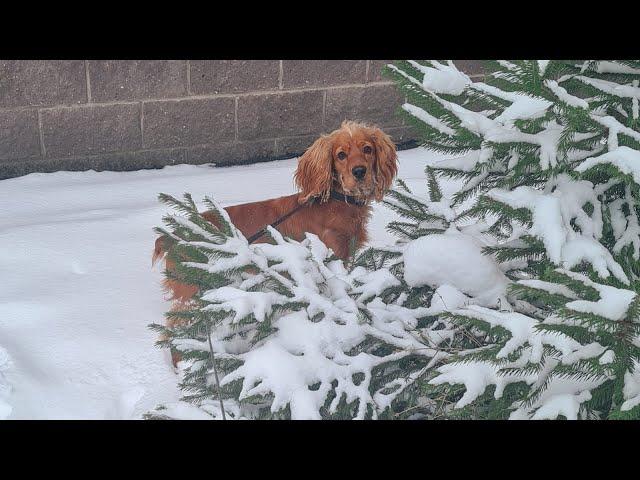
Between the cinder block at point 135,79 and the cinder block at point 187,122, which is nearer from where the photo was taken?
the cinder block at point 135,79

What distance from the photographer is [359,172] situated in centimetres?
346

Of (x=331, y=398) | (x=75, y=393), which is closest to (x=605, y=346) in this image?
(x=331, y=398)

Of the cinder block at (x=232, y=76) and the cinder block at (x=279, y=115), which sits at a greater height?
the cinder block at (x=232, y=76)

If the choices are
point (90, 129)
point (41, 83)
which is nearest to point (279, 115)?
point (90, 129)

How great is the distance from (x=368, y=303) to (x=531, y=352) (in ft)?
1.98

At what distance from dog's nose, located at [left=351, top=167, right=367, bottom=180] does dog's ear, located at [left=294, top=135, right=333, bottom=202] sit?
12cm

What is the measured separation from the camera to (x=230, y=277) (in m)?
1.86

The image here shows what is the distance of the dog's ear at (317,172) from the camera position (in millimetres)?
3504

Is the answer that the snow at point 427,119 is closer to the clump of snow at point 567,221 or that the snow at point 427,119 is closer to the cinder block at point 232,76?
the clump of snow at point 567,221

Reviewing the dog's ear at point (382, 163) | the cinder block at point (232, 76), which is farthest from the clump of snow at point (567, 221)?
the cinder block at point (232, 76)

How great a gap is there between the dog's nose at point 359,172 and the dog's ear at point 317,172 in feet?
0.40

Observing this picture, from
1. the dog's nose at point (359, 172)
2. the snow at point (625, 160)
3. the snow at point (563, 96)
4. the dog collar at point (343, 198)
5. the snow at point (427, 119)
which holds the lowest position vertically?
the dog collar at point (343, 198)

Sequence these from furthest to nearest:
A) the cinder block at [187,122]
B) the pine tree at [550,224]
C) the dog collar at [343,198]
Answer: the cinder block at [187,122], the dog collar at [343,198], the pine tree at [550,224]

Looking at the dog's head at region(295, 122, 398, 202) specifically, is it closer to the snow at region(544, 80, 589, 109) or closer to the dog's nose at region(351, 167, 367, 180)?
the dog's nose at region(351, 167, 367, 180)
